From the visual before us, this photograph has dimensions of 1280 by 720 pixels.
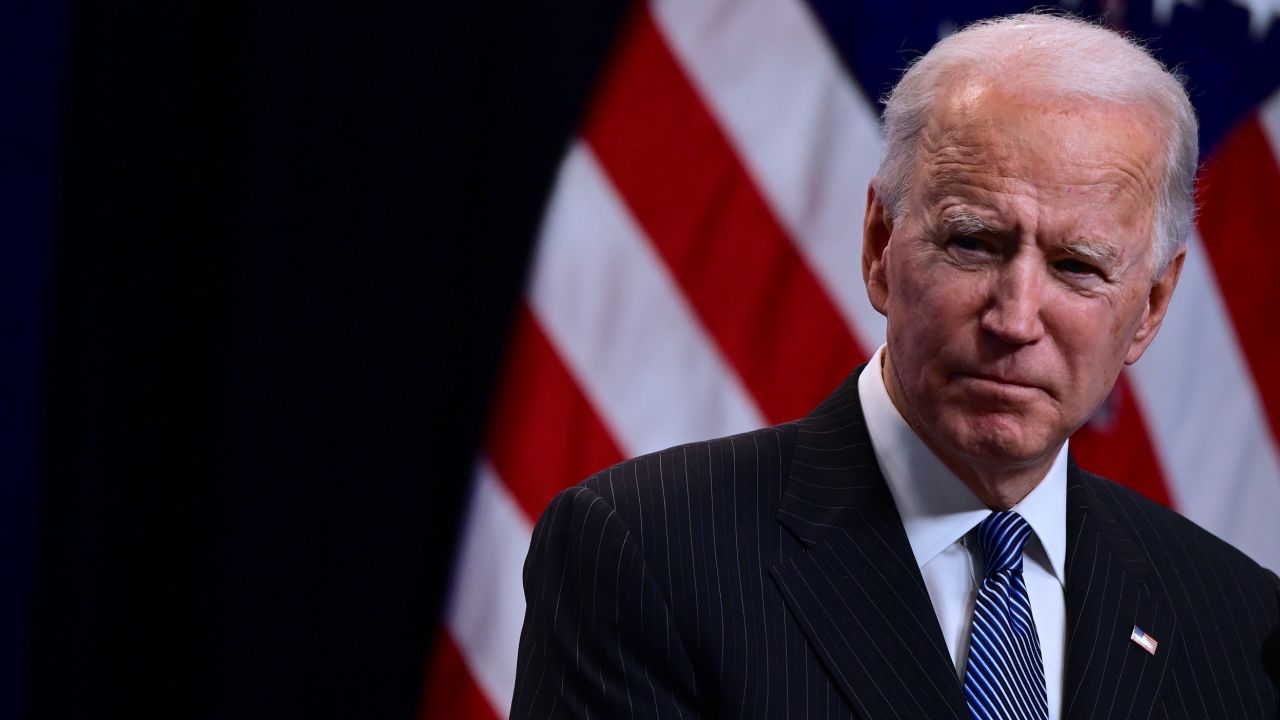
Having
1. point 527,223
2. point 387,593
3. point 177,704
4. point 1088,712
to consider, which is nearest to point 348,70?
point 527,223

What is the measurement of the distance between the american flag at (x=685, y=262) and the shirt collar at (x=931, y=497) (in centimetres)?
97

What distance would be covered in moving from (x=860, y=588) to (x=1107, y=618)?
0.84 feet

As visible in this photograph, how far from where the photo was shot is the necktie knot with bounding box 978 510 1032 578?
1.19m

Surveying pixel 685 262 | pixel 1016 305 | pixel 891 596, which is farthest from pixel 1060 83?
pixel 685 262

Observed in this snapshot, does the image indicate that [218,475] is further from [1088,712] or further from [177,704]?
[1088,712]

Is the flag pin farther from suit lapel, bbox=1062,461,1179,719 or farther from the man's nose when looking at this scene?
the man's nose

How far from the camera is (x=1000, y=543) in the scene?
120 cm

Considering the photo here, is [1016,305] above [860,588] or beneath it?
above

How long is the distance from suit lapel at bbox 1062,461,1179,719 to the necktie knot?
8 cm

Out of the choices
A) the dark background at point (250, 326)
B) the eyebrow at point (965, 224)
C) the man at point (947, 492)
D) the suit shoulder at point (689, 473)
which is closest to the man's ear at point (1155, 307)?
the man at point (947, 492)

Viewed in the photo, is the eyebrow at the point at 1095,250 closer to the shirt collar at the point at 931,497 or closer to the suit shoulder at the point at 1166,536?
the shirt collar at the point at 931,497

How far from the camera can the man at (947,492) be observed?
3.62 ft

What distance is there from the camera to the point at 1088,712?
1173 millimetres

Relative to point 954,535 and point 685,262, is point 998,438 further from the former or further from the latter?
point 685,262
